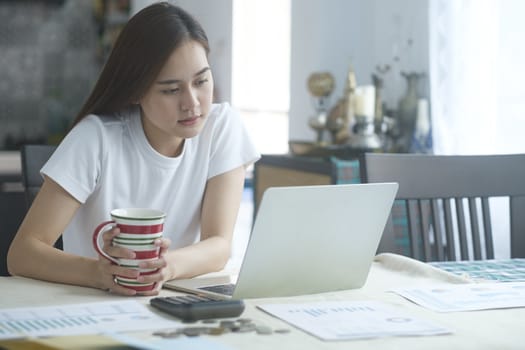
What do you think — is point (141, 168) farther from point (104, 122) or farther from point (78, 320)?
point (78, 320)

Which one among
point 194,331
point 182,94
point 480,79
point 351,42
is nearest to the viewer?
point 194,331

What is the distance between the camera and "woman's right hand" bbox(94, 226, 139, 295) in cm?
111

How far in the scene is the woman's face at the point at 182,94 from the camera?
145 cm

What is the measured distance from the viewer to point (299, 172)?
3.25m

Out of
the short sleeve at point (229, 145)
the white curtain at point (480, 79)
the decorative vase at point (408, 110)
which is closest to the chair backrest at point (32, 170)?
the short sleeve at point (229, 145)

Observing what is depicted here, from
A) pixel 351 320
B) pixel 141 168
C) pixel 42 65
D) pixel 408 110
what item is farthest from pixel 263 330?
pixel 42 65

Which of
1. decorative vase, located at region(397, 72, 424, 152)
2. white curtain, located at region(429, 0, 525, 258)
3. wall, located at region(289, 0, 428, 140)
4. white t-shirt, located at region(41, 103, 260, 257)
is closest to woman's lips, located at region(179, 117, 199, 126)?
white t-shirt, located at region(41, 103, 260, 257)

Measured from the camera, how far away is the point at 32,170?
1.66m

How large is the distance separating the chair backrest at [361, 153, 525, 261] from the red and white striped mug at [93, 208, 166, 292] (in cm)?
55

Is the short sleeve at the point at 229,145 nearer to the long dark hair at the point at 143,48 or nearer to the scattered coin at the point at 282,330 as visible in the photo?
the long dark hair at the point at 143,48

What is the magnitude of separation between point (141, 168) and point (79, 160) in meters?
0.15

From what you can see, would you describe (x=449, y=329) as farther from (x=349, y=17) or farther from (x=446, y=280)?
(x=349, y=17)

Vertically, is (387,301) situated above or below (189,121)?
below

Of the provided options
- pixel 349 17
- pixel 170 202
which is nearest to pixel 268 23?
pixel 349 17
